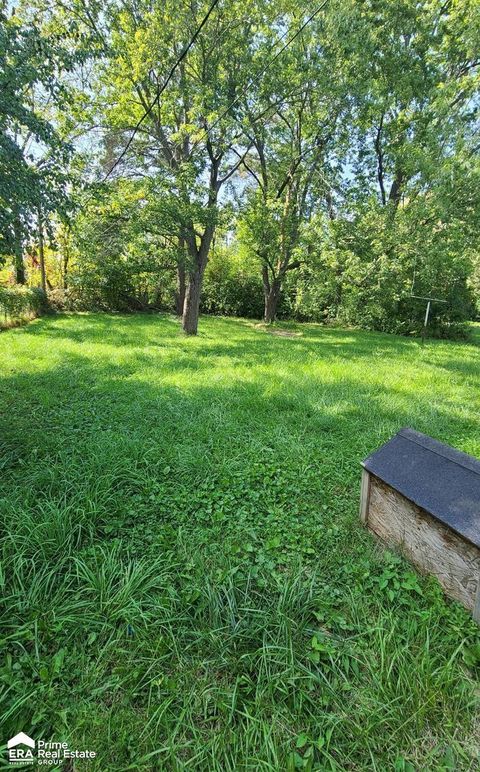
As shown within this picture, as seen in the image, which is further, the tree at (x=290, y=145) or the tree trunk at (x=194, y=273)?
the tree trunk at (x=194, y=273)

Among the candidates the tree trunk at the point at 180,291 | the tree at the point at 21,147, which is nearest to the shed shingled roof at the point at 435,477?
the tree at the point at 21,147

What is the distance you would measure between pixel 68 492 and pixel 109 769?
65.2 inches

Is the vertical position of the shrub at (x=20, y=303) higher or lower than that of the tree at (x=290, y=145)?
lower

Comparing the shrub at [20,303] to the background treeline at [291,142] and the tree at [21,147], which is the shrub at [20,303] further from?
the tree at [21,147]

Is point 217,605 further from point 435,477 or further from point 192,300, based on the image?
point 192,300

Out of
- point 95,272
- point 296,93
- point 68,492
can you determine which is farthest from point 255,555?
point 296,93

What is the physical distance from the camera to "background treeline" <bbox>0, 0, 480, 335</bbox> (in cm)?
733

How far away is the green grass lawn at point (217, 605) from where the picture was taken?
47.1 inches

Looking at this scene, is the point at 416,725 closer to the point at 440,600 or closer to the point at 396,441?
the point at 440,600

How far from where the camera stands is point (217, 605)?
1.65 m

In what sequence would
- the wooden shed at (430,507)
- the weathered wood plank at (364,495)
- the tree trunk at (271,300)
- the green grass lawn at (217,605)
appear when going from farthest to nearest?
the tree trunk at (271,300), the weathered wood plank at (364,495), the wooden shed at (430,507), the green grass lawn at (217,605)

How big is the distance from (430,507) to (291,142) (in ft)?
44.4

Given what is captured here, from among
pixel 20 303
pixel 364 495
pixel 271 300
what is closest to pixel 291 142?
pixel 271 300

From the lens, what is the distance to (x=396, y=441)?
2209mm
